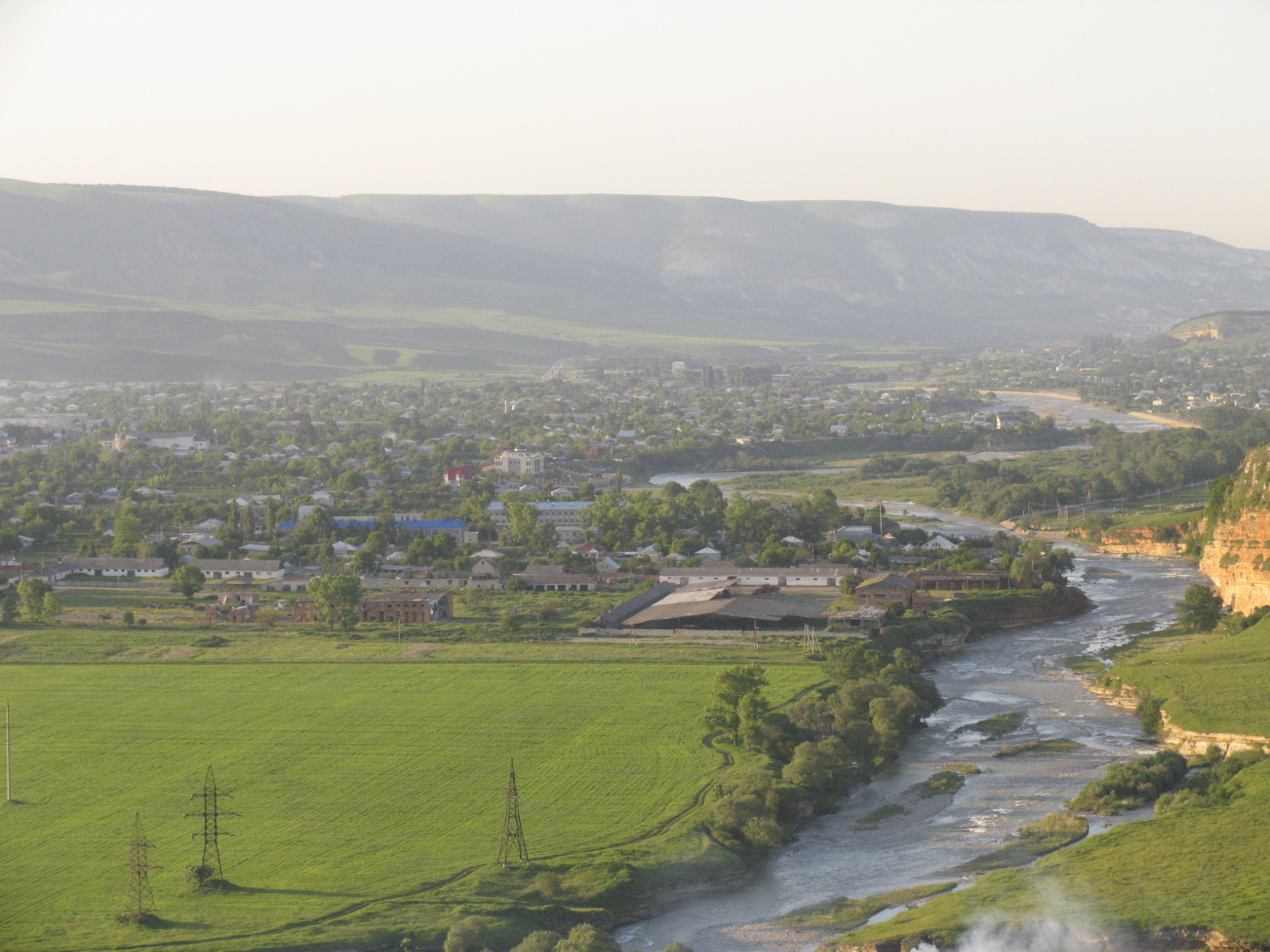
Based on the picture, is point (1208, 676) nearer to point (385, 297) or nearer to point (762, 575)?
point (762, 575)

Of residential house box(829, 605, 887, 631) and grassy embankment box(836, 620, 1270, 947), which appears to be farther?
residential house box(829, 605, 887, 631)

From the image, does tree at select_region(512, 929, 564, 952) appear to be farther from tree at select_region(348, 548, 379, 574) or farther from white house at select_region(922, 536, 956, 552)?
white house at select_region(922, 536, 956, 552)

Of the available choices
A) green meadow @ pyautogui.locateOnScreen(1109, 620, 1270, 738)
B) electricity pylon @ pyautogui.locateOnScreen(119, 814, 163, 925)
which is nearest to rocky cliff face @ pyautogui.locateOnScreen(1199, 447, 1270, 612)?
green meadow @ pyautogui.locateOnScreen(1109, 620, 1270, 738)


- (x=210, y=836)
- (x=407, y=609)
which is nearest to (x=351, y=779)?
(x=210, y=836)

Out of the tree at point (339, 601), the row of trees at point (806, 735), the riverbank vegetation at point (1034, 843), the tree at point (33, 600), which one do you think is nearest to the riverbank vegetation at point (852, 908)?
the riverbank vegetation at point (1034, 843)

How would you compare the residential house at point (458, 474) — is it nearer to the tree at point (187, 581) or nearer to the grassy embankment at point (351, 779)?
the tree at point (187, 581)

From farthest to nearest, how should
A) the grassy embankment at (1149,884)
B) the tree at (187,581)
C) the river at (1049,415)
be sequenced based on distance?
1. the river at (1049,415)
2. the tree at (187,581)
3. the grassy embankment at (1149,884)
